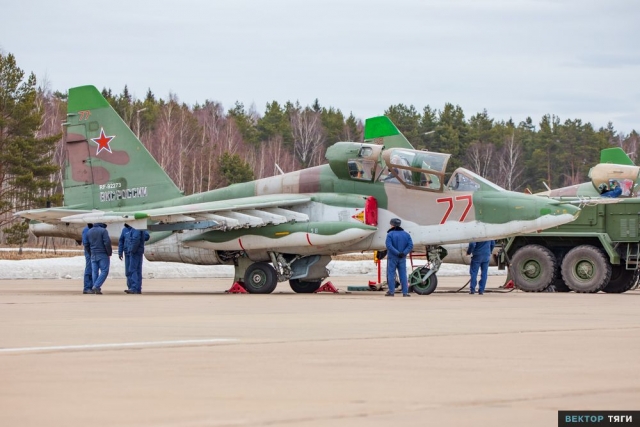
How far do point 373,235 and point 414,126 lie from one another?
73588 mm

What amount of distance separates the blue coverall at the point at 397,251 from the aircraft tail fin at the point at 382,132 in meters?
13.1

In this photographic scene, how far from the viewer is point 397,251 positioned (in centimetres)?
1827

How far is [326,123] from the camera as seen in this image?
103 meters

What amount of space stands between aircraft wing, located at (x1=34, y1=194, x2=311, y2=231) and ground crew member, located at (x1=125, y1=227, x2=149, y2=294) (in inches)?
15.6

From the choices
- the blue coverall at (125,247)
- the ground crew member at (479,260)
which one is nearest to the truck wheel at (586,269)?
the ground crew member at (479,260)

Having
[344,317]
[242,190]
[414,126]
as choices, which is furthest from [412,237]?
[414,126]

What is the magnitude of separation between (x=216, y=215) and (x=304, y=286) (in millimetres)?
2660

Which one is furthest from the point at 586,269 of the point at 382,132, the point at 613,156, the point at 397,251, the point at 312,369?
the point at 312,369

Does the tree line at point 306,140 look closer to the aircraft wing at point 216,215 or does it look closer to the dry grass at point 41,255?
the dry grass at point 41,255

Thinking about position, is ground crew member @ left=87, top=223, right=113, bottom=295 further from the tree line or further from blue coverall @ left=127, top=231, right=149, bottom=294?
the tree line

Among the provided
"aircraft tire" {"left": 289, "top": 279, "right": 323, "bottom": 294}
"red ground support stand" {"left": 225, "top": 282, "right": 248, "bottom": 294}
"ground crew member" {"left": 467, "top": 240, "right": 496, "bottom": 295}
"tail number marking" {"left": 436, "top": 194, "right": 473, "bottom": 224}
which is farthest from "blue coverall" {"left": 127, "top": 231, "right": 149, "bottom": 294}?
"ground crew member" {"left": 467, "top": 240, "right": 496, "bottom": 295}

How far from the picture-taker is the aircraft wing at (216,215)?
1908 centimetres

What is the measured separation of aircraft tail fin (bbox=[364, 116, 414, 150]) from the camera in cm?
3142

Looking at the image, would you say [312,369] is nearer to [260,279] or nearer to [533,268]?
[260,279]
